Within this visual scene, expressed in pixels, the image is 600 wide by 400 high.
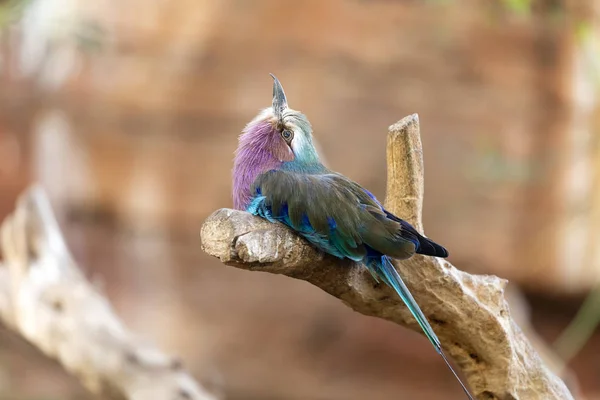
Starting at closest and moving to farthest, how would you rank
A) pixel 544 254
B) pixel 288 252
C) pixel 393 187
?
pixel 288 252, pixel 393 187, pixel 544 254

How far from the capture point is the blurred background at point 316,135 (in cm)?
420

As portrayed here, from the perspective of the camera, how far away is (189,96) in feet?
14.0

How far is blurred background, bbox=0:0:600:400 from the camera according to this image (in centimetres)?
420

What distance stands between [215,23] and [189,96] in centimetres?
45

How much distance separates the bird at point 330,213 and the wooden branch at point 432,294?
0.04 metres

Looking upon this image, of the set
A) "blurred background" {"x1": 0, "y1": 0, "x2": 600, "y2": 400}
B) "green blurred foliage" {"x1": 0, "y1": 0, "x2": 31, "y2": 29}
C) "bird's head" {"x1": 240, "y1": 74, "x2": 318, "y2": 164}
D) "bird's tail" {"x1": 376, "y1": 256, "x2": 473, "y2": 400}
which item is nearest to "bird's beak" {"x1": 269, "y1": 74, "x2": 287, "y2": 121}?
"bird's head" {"x1": 240, "y1": 74, "x2": 318, "y2": 164}

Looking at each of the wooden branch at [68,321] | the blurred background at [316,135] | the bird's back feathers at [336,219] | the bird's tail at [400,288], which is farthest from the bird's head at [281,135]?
the blurred background at [316,135]

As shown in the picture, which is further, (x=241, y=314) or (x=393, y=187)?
(x=241, y=314)

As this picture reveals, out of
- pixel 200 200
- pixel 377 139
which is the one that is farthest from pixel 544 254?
pixel 200 200

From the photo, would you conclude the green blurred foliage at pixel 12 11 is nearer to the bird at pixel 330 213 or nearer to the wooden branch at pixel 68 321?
the wooden branch at pixel 68 321

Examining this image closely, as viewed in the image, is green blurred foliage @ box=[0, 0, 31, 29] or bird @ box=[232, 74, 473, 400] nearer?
bird @ box=[232, 74, 473, 400]

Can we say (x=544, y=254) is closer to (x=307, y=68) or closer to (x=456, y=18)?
(x=456, y=18)

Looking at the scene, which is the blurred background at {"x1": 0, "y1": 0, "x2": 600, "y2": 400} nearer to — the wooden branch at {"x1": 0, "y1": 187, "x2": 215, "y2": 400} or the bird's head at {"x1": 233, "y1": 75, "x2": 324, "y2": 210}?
the wooden branch at {"x1": 0, "y1": 187, "x2": 215, "y2": 400}

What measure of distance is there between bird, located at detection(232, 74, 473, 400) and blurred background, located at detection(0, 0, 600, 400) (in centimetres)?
280
